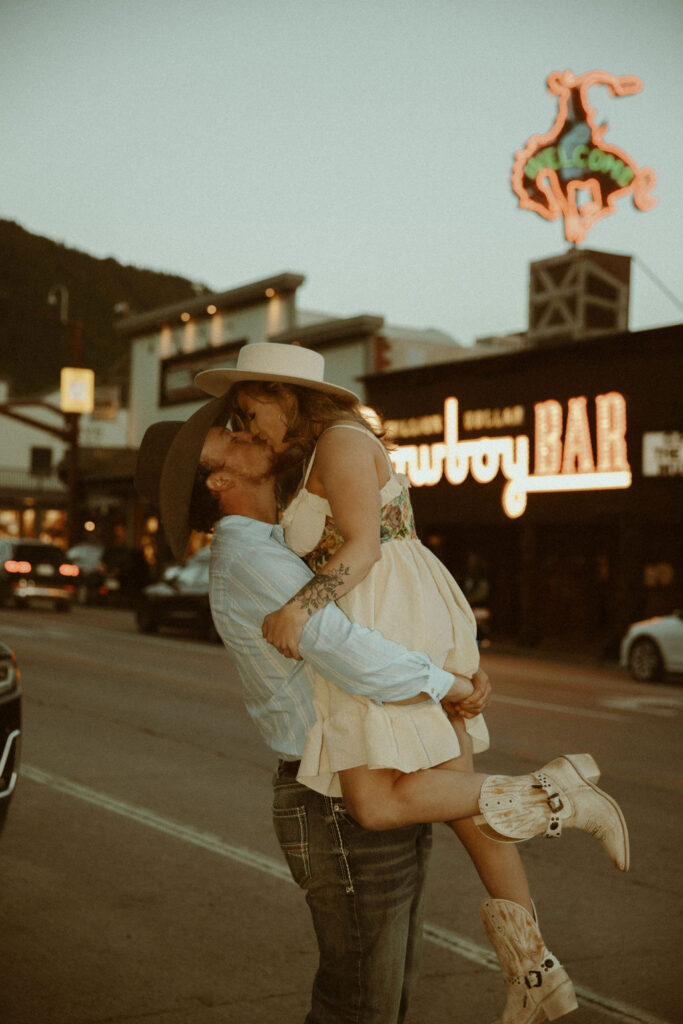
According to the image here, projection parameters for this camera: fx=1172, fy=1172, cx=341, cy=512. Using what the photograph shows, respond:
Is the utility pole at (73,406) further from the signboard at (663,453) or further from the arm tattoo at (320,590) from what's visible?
the arm tattoo at (320,590)

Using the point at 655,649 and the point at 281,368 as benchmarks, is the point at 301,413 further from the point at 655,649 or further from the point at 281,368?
the point at 655,649

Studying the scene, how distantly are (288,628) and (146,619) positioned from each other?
2096 centimetres

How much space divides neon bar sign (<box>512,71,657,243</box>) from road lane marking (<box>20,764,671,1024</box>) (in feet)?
72.1

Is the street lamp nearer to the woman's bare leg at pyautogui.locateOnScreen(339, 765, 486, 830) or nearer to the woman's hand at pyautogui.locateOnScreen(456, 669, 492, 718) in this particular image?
the woman's hand at pyautogui.locateOnScreen(456, 669, 492, 718)

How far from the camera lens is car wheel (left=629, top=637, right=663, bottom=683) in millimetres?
17438

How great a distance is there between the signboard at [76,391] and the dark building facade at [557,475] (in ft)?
31.7

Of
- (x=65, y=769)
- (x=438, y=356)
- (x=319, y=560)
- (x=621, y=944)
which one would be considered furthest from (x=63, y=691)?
(x=438, y=356)

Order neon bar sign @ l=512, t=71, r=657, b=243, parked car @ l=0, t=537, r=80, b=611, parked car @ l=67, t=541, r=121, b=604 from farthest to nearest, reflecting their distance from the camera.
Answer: parked car @ l=67, t=541, r=121, b=604 < parked car @ l=0, t=537, r=80, b=611 < neon bar sign @ l=512, t=71, r=657, b=243

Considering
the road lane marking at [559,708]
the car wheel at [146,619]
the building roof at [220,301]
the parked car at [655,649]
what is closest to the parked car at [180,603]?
the car wheel at [146,619]

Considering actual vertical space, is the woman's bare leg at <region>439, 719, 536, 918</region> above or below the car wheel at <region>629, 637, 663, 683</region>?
above

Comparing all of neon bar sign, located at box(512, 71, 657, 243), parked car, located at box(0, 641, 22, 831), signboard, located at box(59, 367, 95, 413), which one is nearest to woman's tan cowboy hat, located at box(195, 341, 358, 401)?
parked car, located at box(0, 641, 22, 831)

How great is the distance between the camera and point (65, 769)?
850 centimetres

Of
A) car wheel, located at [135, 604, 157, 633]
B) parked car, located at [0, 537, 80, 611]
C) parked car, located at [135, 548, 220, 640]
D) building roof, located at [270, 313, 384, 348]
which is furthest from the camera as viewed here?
building roof, located at [270, 313, 384, 348]

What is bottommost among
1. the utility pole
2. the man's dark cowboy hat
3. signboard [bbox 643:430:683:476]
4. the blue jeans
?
the blue jeans
